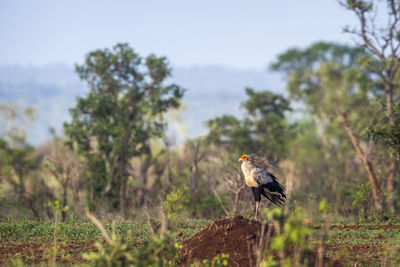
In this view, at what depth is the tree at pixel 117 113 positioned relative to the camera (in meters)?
26.9

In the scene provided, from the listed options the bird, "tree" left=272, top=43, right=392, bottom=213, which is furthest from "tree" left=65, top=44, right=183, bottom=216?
the bird

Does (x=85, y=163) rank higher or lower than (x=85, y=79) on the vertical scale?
lower

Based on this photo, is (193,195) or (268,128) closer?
(193,195)

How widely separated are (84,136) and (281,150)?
12.5 meters

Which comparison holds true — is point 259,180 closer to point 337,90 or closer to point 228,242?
point 228,242

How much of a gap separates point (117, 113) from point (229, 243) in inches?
712

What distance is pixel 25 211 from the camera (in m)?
23.0

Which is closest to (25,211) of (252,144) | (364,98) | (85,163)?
(85,163)

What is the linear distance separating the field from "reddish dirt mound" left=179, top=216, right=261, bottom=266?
0.91 m

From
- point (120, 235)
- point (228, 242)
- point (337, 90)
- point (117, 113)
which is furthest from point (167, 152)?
point (337, 90)

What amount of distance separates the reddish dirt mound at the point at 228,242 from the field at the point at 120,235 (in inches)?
36.0

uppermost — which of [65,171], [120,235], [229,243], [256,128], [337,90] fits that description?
[337,90]

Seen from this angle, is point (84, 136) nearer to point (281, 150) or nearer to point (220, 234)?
point (281, 150)

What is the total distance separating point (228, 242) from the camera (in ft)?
35.9
